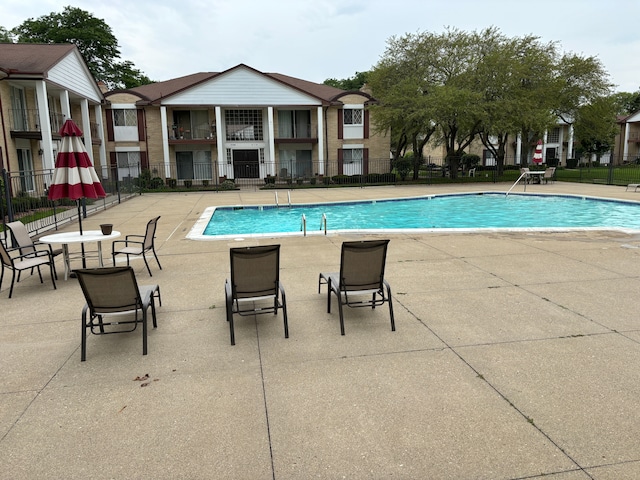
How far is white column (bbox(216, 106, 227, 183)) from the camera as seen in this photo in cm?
3338

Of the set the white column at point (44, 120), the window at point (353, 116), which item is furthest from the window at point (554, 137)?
the white column at point (44, 120)

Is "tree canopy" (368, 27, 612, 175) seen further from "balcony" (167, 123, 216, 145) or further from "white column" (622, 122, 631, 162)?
"white column" (622, 122, 631, 162)

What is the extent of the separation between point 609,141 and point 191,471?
214ft

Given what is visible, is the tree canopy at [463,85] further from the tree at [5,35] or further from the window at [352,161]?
the tree at [5,35]

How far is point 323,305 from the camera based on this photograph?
6.02 m

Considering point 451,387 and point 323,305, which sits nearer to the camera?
point 451,387

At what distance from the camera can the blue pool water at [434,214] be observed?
1700 centimetres

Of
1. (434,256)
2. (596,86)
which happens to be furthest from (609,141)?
(434,256)

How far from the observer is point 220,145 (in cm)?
3412

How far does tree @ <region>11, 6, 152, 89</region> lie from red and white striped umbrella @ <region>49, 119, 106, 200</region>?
4457 centimetres

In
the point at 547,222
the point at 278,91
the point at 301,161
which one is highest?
the point at 278,91

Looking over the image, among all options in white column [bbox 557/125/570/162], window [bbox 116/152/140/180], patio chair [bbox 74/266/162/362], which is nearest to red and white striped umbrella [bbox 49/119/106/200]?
patio chair [bbox 74/266/162/362]

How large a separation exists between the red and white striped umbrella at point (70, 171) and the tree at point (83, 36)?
146 ft

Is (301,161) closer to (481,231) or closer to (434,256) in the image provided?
(481,231)
